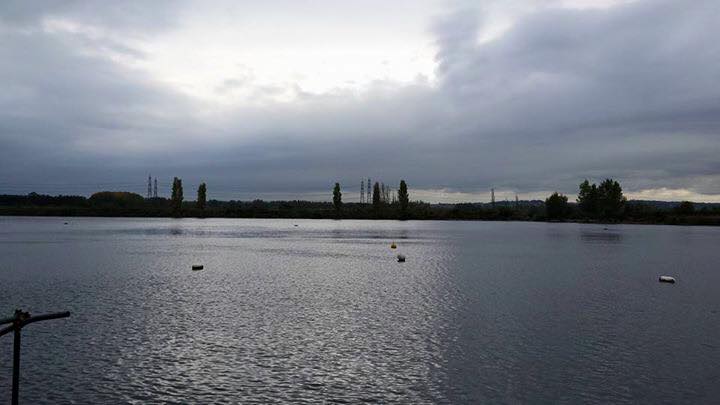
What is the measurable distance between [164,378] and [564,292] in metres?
27.3

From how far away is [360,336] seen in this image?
75.8 ft

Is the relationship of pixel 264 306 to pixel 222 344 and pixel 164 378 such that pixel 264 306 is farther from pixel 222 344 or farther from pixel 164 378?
pixel 164 378

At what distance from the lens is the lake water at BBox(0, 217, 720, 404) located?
1655 cm

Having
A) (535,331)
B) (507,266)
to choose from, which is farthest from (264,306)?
(507,266)

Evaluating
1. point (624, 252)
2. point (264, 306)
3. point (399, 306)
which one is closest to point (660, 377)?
point (399, 306)

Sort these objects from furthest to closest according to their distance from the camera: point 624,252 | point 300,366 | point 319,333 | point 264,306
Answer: point 624,252
point 264,306
point 319,333
point 300,366

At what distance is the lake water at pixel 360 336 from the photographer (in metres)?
16.5

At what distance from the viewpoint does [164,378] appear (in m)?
17.3

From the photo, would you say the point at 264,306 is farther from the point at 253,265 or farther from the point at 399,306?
the point at 253,265

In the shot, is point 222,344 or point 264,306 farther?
point 264,306

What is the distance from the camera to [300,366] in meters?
18.6

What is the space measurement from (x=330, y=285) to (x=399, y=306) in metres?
8.86

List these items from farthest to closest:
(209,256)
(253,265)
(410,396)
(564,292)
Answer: (209,256) → (253,265) → (564,292) → (410,396)

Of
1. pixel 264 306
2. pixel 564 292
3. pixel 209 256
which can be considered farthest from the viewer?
pixel 209 256
